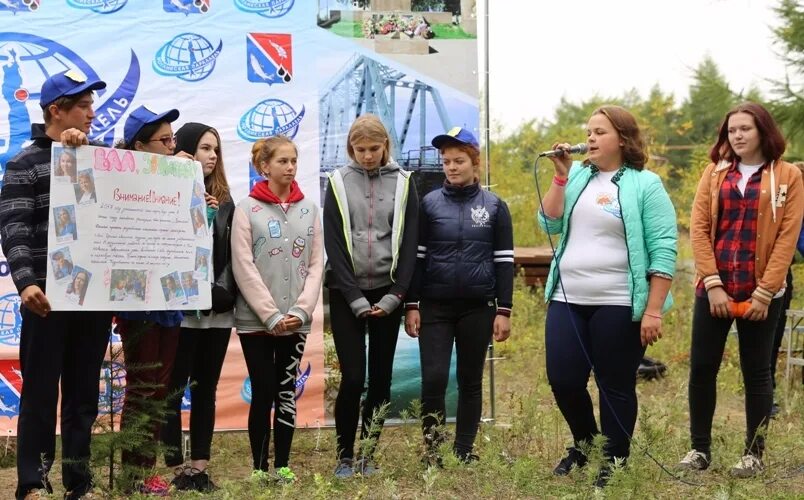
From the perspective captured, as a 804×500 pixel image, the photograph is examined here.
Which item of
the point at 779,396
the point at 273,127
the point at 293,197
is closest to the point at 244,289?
the point at 293,197

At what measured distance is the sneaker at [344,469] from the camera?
5.08 metres

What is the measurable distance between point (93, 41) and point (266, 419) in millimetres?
2606

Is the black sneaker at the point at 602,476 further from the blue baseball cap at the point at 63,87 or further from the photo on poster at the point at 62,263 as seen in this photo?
the blue baseball cap at the point at 63,87

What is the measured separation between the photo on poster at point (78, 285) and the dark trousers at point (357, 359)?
1.45 meters

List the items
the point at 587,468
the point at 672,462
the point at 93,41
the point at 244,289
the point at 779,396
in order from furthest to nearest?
the point at 779,396
the point at 93,41
the point at 672,462
the point at 244,289
the point at 587,468

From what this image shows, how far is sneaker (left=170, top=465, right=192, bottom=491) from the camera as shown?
195 inches

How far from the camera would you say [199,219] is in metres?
4.59

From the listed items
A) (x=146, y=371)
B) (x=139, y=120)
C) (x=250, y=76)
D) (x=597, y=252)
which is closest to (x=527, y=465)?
(x=597, y=252)

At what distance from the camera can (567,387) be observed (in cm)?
499

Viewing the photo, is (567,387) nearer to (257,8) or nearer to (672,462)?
(672,462)

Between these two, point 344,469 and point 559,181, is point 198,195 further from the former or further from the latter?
point 559,181

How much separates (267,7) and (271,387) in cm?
252

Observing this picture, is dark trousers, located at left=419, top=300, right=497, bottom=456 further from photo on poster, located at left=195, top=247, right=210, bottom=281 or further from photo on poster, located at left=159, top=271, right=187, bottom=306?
photo on poster, located at left=159, top=271, right=187, bottom=306

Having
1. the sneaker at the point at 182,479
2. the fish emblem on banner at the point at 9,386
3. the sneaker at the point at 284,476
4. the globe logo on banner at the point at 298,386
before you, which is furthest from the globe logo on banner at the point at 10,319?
the sneaker at the point at 284,476
